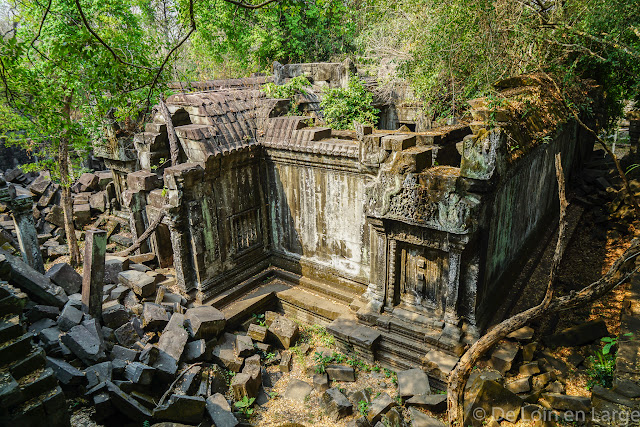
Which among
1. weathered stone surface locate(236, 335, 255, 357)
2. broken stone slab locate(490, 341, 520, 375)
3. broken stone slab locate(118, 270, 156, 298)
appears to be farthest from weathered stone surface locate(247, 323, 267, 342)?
broken stone slab locate(490, 341, 520, 375)

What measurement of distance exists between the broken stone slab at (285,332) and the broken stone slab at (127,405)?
8.38 feet

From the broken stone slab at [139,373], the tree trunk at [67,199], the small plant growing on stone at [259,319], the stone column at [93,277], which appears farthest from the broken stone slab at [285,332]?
the tree trunk at [67,199]

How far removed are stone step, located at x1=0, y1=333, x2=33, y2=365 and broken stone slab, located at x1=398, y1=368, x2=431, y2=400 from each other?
4440 mm

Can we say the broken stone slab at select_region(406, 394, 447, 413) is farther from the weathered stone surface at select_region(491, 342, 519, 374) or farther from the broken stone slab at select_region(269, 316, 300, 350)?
the broken stone slab at select_region(269, 316, 300, 350)

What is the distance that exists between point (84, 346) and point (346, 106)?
669 cm

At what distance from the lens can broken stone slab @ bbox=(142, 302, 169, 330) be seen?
642 cm

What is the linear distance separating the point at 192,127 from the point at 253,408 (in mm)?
4638

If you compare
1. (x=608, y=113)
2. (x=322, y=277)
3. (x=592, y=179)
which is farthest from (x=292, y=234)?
(x=608, y=113)

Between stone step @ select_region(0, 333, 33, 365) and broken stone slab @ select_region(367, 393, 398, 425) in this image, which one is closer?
stone step @ select_region(0, 333, 33, 365)

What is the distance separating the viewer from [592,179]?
36.3 ft

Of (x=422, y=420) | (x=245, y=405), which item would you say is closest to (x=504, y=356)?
(x=422, y=420)

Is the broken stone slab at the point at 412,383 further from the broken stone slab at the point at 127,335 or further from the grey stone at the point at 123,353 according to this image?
the broken stone slab at the point at 127,335

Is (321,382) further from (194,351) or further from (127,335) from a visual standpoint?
(127,335)

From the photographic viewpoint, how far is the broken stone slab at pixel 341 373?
6055mm
